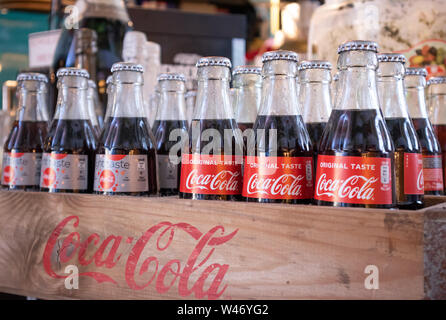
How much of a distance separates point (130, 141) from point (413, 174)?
1.79 feet

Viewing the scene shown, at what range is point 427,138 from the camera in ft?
3.42

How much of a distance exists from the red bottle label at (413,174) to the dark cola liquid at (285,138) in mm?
172

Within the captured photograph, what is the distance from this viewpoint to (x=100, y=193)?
98 centimetres

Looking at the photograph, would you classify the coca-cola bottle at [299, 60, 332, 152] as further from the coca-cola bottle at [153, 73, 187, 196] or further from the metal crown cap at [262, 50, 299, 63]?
the coca-cola bottle at [153, 73, 187, 196]

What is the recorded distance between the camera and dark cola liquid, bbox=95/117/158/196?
39.5 inches

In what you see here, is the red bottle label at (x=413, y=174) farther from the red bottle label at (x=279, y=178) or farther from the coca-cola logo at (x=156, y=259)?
the coca-cola logo at (x=156, y=259)

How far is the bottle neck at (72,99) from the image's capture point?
3.64ft

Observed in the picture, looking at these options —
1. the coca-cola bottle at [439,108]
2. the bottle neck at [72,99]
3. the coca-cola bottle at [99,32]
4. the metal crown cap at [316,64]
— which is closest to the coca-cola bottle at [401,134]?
the metal crown cap at [316,64]

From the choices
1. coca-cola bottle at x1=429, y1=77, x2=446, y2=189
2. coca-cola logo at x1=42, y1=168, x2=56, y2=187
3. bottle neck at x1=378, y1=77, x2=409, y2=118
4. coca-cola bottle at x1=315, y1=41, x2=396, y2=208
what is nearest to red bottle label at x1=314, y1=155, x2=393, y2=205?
coca-cola bottle at x1=315, y1=41, x2=396, y2=208

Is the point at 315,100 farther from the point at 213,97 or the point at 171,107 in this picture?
the point at 171,107

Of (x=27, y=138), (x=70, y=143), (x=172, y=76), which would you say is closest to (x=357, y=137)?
(x=172, y=76)

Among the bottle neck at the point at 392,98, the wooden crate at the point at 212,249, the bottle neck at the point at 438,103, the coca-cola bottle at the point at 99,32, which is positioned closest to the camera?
the wooden crate at the point at 212,249

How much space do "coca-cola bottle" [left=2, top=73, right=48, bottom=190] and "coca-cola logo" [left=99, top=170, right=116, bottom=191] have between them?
10.0 inches
